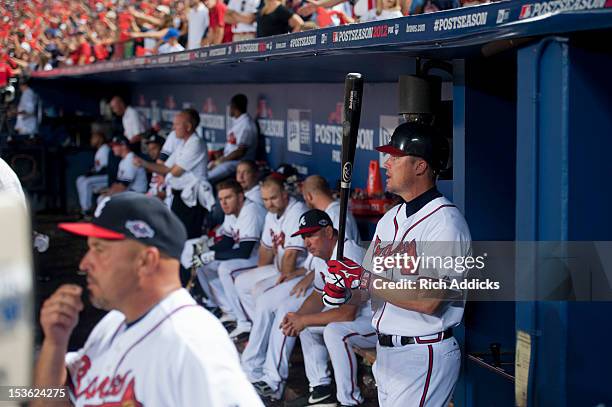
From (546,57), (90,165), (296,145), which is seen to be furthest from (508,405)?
(90,165)

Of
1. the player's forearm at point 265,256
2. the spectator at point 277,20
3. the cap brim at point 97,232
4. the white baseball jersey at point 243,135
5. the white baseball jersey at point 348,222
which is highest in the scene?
the spectator at point 277,20

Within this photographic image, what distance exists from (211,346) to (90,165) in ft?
39.9

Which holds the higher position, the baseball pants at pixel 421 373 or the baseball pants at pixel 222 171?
the baseball pants at pixel 222 171

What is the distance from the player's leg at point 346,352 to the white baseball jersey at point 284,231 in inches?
42.4

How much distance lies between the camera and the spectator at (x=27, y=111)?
14.3m

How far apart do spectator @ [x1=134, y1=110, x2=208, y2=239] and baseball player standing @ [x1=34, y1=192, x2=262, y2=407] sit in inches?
141

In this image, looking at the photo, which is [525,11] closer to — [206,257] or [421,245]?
[421,245]

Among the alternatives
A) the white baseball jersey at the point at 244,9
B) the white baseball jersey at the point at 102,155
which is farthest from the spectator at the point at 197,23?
the white baseball jersey at the point at 102,155

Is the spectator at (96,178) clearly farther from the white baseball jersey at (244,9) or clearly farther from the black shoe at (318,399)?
the black shoe at (318,399)

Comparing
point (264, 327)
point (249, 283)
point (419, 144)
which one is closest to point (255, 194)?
point (249, 283)

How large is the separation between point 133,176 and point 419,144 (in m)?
6.18

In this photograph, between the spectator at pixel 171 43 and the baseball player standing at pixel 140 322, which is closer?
the baseball player standing at pixel 140 322

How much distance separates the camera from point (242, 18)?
8.66 m

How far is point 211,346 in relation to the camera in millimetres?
2146
